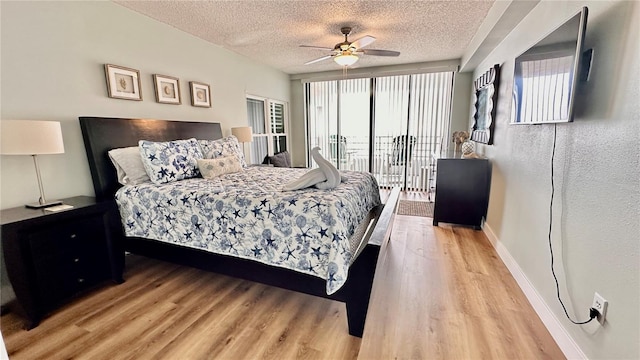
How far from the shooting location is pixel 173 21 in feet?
10.1

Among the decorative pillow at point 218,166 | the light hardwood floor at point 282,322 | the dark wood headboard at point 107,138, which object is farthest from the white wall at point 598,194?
the dark wood headboard at point 107,138

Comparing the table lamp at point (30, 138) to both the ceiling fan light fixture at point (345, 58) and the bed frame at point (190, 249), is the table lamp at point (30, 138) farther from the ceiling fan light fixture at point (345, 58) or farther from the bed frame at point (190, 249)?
A: the ceiling fan light fixture at point (345, 58)

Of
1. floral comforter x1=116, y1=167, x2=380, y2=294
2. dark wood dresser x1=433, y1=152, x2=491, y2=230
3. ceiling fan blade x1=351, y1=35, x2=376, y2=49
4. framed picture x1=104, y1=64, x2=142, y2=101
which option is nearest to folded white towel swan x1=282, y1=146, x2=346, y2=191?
floral comforter x1=116, y1=167, x2=380, y2=294

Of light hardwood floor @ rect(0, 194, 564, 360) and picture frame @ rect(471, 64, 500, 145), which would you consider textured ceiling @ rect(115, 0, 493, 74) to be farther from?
light hardwood floor @ rect(0, 194, 564, 360)

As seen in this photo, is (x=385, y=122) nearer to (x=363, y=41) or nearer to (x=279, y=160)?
(x=279, y=160)

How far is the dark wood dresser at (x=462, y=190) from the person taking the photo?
10.8 feet

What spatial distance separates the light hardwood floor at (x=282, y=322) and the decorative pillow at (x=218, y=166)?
97cm

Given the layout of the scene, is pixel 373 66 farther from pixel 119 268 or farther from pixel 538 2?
pixel 119 268

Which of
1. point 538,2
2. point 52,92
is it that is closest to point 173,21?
point 52,92

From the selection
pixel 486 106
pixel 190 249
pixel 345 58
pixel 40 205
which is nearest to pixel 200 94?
pixel 345 58

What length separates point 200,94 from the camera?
12.0 feet

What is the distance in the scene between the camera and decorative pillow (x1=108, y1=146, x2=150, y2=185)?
2.51 m

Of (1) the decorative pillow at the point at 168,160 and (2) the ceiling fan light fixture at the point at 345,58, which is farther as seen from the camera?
(2) the ceiling fan light fixture at the point at 345,58

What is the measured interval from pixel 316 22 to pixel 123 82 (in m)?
2.16
